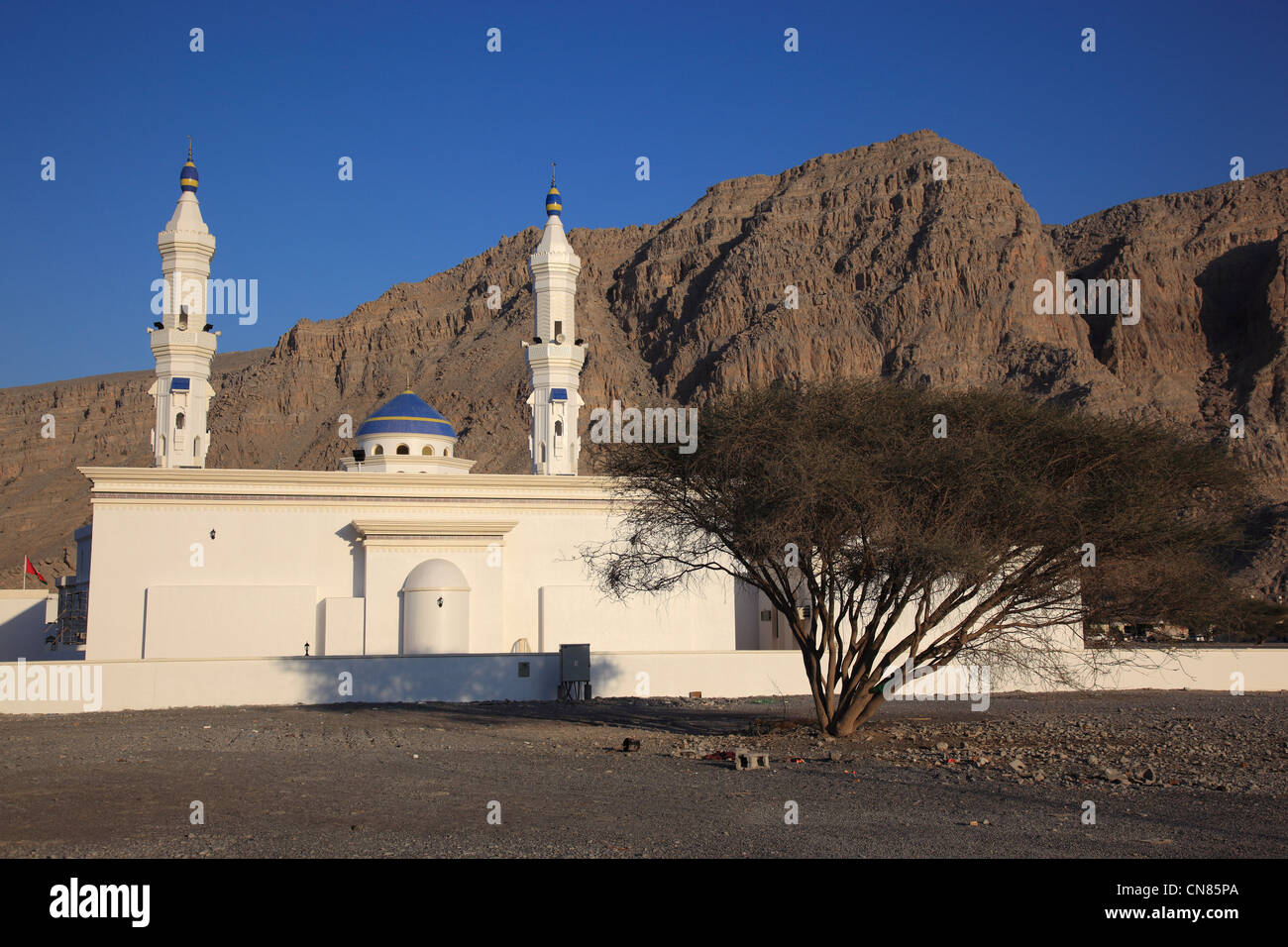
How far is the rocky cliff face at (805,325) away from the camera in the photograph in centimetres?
10088

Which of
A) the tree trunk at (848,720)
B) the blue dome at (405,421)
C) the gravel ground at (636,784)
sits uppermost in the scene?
the blue dome at (405,421)

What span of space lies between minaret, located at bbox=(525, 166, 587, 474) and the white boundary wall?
9347 millimetres

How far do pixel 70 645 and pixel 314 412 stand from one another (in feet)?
314

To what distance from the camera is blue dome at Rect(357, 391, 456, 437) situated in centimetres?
3650

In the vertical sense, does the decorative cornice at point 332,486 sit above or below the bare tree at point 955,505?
above

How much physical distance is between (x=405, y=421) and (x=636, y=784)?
25065 millimetres

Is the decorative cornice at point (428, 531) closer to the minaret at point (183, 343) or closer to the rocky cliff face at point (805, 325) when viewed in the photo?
the minaret at point (183, 343)

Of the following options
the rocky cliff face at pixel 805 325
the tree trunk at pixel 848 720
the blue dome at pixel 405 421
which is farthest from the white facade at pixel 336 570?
the rocky cliff face at pixel 805 325

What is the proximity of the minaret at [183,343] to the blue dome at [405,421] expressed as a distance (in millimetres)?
5317

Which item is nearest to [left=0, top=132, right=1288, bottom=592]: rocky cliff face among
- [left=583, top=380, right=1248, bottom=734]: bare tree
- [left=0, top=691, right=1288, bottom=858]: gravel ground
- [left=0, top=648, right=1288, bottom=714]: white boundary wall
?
[left=0, top=648, right=1288, bottom=714]: white boundary wall

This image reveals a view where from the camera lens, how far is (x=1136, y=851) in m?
9.22

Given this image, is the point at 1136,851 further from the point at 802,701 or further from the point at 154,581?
the point at 154,581

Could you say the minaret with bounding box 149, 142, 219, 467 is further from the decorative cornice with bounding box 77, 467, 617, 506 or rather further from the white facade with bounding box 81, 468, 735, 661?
the white facade with bounding box 81, 468, 735, 661

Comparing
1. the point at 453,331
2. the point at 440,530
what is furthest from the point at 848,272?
the point at 440,530
